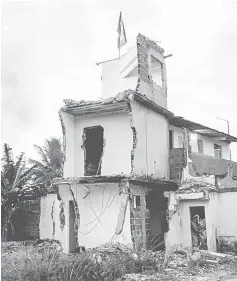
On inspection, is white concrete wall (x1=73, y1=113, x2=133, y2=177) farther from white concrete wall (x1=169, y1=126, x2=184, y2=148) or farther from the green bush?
the green bush

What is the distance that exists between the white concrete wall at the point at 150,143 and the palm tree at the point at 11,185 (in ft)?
18.8

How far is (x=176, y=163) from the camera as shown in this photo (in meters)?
17.2

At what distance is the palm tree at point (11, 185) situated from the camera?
17.2 metres

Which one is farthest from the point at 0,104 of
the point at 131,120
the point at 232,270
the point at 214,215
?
the point at 214,215

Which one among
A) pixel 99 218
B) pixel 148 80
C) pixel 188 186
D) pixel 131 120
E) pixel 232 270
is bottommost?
pixel 232 270

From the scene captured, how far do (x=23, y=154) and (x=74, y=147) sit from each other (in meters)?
3.24

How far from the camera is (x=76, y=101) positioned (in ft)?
52.5

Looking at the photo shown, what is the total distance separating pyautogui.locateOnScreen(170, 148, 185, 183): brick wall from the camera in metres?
16.9

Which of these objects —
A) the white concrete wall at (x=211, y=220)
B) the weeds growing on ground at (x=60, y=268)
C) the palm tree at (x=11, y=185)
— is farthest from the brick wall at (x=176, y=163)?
the weeds growing on ground at (x=60, y=268)

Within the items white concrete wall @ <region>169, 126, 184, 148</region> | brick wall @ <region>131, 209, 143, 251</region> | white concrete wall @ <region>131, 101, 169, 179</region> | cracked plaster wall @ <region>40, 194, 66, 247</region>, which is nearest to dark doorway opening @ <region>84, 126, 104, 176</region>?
white concrete wall @ <region>131, 101, 169, 179</region>

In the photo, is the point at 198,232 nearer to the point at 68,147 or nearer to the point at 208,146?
the point at 68,147

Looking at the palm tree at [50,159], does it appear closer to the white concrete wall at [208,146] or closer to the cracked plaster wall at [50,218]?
the cracked plaster wall at [50,218]

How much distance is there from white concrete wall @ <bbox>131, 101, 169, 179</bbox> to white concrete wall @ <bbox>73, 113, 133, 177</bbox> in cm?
48

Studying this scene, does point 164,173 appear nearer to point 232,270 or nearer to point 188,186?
point 188,186
